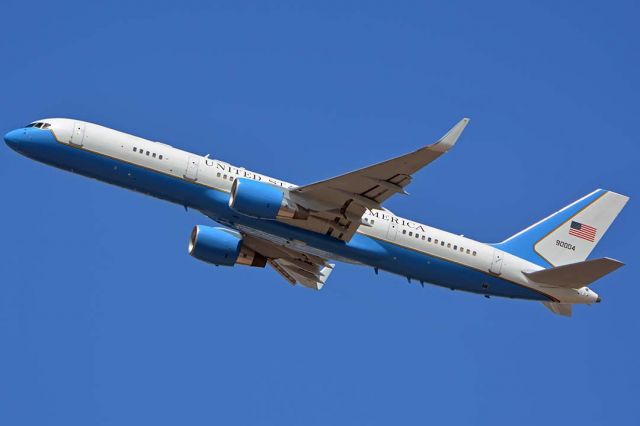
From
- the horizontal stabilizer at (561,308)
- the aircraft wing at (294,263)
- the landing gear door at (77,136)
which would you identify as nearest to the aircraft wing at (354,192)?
the aircraft wing at (294,263)

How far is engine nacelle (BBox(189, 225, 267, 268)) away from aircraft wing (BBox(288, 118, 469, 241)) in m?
5.93

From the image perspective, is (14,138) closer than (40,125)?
Yes

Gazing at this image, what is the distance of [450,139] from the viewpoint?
148 ft

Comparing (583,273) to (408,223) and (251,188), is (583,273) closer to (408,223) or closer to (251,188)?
(408,223)

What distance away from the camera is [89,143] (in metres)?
51.6

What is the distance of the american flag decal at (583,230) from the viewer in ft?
189

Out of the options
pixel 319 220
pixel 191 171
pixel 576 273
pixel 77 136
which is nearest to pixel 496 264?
pixel 576 273

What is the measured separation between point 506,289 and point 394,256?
20.9 ft

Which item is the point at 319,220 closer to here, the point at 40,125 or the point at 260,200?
the point at 260,200

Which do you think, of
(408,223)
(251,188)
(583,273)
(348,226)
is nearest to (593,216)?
(583,273)

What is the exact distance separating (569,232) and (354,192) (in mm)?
13910

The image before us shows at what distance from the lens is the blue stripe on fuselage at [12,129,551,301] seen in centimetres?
5147

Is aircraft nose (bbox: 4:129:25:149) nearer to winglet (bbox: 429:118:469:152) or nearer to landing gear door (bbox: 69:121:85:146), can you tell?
landing gear door (bbox: 69:121:85:146)

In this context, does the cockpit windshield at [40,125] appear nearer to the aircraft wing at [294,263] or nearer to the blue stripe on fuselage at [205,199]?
the blue stripe on fuselage at [205,199]
